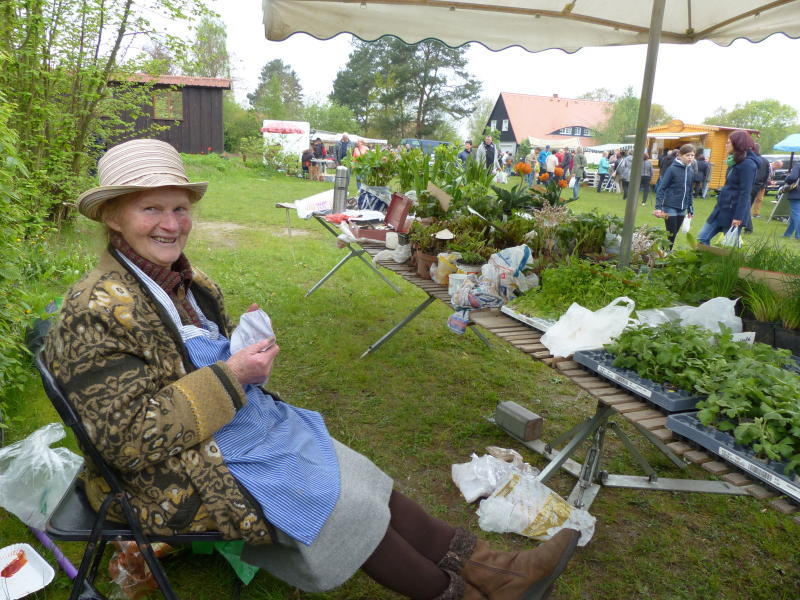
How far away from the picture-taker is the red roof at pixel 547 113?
46.8 meters

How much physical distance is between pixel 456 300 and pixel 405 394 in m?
1.22

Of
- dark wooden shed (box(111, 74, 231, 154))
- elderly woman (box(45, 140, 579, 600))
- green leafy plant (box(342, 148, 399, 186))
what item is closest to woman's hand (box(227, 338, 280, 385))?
elderly woman (box(45, 140, 579, 600))

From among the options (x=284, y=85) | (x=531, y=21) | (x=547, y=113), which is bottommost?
(x=531, y=21)

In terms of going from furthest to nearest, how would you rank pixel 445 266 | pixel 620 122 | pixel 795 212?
pixel 620 122 < pixel 795 212 < pixel 445 266

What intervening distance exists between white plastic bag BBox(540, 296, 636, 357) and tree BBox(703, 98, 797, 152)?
62037 mm

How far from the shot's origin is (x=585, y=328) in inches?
81.2

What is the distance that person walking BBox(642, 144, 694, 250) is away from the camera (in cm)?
777

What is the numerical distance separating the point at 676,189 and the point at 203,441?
7976 mm

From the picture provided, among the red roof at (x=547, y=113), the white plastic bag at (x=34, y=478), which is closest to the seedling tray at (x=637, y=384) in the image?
the white plastic bag at (x=34, y=478)

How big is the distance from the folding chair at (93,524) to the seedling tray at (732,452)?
1264 millimetres

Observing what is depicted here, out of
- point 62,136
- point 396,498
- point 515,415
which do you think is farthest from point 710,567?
point 62,136

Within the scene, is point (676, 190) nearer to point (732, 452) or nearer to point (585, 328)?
point (585, 328)

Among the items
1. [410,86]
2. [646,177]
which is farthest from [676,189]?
[410,86]

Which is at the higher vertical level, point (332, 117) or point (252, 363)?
point (332, 117)
